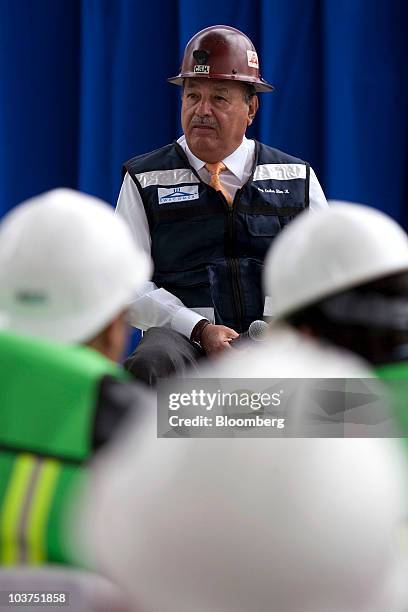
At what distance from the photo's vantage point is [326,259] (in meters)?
1.03

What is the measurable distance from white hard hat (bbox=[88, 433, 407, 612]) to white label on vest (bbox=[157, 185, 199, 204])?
64.3 inches

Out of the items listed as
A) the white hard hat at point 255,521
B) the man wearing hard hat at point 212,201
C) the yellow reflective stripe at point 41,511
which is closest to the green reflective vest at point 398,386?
the white hard hat at point 255,521

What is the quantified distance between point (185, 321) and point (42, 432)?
1299 millimetres

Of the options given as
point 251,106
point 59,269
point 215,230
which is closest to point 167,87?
point 251,106

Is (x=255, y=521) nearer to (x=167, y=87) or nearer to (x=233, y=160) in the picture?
(x=233, y=160)

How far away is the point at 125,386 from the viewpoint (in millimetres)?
967

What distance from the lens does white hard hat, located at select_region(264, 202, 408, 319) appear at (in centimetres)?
103

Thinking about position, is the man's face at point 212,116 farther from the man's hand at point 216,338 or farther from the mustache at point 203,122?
the man's hand at point 216,338

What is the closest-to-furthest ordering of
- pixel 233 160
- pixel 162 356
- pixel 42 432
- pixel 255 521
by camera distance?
pixel 255 521 → pixel 42 432 → pixel 162 356 → pixel 233 160

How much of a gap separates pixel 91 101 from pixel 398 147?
3.03 ft

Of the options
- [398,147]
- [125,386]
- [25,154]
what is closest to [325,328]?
[125,386]

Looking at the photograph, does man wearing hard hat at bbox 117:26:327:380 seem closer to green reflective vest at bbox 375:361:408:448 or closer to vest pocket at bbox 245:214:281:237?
vest pocket at bbox 245:214:281:237

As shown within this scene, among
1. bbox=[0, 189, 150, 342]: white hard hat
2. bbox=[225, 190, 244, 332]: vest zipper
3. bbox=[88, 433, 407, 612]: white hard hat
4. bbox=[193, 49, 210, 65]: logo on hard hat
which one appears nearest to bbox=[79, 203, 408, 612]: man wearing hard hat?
bbox=[88, 433, 407, 612]: white hard hat

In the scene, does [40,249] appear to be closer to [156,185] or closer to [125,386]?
[125,386]
